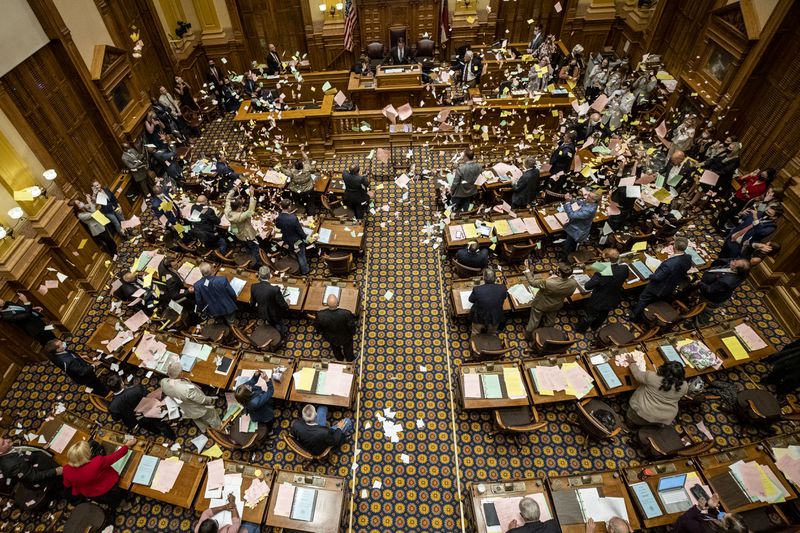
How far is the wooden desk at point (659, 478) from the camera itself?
4.96 m

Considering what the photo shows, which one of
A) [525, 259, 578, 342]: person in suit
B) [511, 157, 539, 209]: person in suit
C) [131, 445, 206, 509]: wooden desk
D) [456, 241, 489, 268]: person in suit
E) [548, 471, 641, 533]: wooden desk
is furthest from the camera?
[511, 157, 539, 209]: person in suit

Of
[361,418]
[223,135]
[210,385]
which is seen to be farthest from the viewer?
[223,135]

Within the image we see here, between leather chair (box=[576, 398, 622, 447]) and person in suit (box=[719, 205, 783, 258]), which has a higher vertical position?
person in suit (box=[719, 205, 783, 258])

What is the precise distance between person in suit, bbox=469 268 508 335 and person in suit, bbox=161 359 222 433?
440cm

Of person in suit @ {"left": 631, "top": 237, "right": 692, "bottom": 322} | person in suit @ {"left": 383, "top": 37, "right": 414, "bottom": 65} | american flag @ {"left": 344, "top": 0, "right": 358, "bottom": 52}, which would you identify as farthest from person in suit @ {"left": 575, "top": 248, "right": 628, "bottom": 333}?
american flag @ {"left": 344, "top": 0, "right": 358, "bottom": 52}

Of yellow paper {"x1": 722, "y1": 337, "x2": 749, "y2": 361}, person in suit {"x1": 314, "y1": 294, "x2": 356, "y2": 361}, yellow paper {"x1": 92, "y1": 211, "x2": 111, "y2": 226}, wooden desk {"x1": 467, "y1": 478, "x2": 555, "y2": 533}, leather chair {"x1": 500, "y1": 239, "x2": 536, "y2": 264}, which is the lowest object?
wooden desk {"x1": 467, "y1": 478, "x2": 555, "y2": 533}

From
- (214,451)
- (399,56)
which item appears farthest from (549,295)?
(399,56)

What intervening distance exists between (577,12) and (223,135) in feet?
44.1

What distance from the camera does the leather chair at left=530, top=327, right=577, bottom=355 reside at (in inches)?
273

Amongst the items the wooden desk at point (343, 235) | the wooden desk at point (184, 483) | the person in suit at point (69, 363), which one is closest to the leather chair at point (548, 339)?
the wooden desk at point (343, 235)

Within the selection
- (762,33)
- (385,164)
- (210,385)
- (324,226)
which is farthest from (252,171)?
(762,33)

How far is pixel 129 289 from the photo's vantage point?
7301 millimetres

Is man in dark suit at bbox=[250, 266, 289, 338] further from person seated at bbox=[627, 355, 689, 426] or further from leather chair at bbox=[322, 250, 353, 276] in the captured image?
person seated at bbox=[627, 355, 689, 426]

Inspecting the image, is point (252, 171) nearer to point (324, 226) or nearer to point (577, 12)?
point (324, 226)
